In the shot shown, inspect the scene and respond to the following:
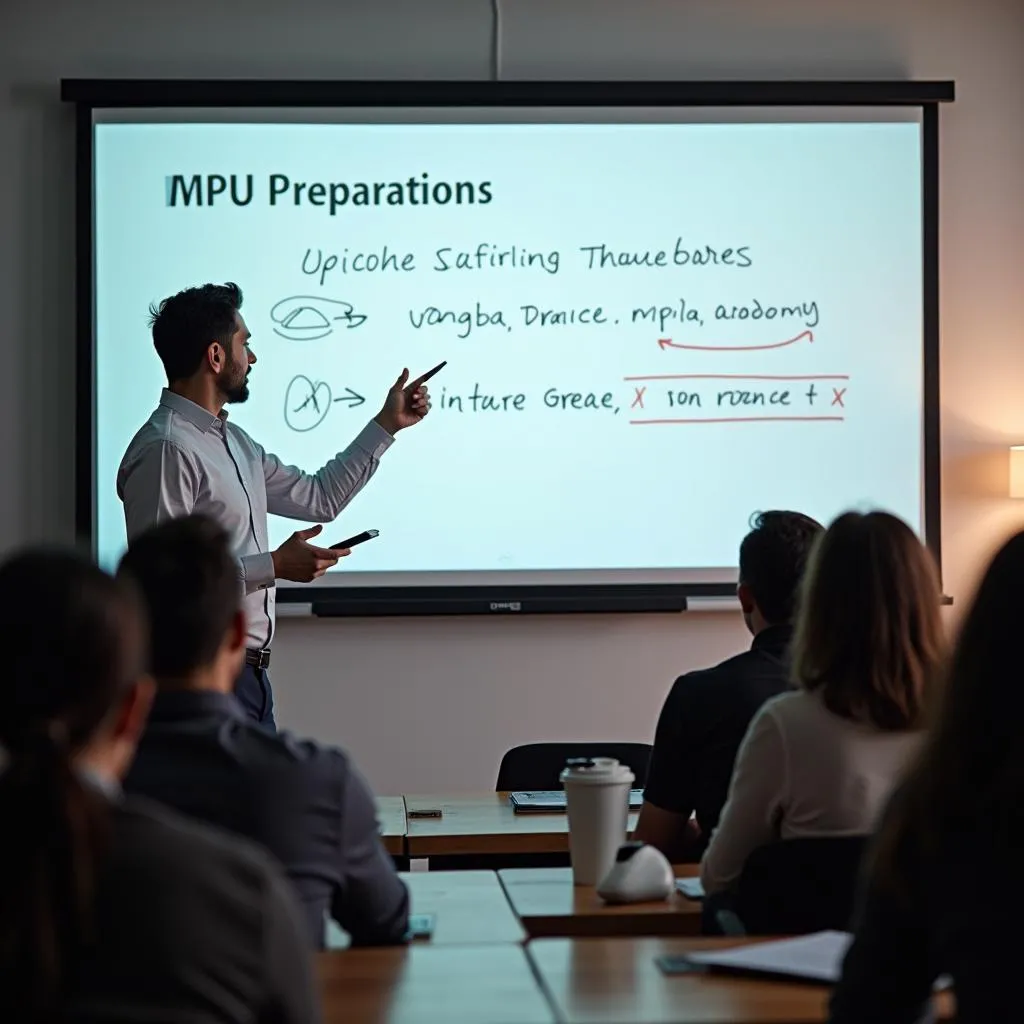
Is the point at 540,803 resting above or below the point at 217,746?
below

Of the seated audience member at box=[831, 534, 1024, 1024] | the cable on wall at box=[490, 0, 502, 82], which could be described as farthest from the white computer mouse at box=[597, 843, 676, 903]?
the cable on wall at box=[490, 0, 502, 82]

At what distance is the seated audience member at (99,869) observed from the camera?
106cm

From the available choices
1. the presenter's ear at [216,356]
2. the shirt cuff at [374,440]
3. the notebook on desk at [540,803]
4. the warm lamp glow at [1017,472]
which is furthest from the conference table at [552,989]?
the warm lamp glow at [1017,472]

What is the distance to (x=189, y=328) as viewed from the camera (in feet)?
12.2

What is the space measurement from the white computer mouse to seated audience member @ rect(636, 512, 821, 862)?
0.32m

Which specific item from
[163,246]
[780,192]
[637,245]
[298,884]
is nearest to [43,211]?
[163,246]

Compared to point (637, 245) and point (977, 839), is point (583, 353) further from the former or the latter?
point (977, 839)

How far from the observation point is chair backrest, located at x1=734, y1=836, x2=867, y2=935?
2.01 meters

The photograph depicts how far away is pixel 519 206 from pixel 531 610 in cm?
126

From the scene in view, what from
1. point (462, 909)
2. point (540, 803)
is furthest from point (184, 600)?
point (540, 803)

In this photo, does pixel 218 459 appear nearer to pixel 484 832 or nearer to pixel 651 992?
pixel 484 832

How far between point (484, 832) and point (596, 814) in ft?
1.67

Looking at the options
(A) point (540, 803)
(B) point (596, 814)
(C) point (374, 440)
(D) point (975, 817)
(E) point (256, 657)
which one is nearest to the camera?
(D) point (975, 817)

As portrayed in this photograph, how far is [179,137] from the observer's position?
14.8 ft
